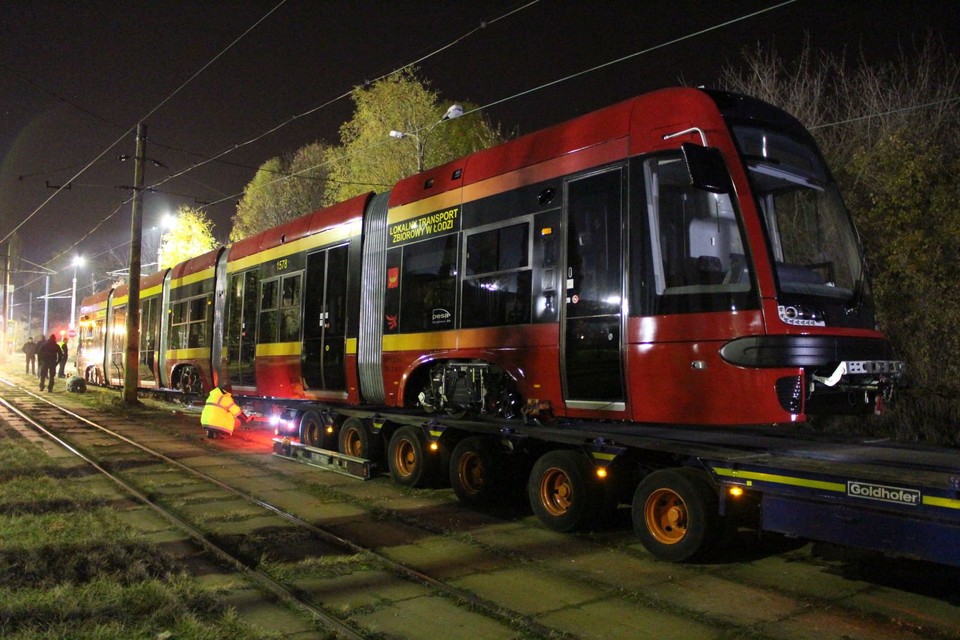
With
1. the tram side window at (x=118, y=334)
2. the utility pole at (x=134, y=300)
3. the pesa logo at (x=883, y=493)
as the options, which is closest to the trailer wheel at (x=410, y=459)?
the pesa logo at (x=883, y=493)

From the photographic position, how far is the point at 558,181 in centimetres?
740

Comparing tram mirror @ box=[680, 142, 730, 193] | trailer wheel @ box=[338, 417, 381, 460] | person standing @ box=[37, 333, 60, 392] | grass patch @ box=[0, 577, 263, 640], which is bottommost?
grass patch @ box=[0, 577, 263, 640]

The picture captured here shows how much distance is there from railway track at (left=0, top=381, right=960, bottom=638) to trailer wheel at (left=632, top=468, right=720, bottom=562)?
0.64 feet

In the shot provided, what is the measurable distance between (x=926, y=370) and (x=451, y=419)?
9.00 m

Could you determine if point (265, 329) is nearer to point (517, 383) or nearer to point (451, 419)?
point (451, 419)

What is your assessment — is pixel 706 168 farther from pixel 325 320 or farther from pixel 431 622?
pixel 325 320

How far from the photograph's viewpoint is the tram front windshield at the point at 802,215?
609 centimetres

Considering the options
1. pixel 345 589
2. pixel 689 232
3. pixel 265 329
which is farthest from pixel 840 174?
pixel 345 589

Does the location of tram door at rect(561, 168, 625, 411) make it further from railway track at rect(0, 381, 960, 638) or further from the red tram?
railway track at rect(0, 381, 960, 638)

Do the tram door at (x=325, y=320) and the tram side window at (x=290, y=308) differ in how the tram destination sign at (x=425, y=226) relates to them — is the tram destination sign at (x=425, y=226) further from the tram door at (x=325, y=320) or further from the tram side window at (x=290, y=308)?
the tram side window at (x=290, y=308)

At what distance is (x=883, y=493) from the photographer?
183 inches

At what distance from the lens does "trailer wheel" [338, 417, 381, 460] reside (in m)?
10.5

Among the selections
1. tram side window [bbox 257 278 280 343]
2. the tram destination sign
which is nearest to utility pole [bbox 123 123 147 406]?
tram side window [bbox 257 278 280 343]

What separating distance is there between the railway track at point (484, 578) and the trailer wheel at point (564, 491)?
17 cm
